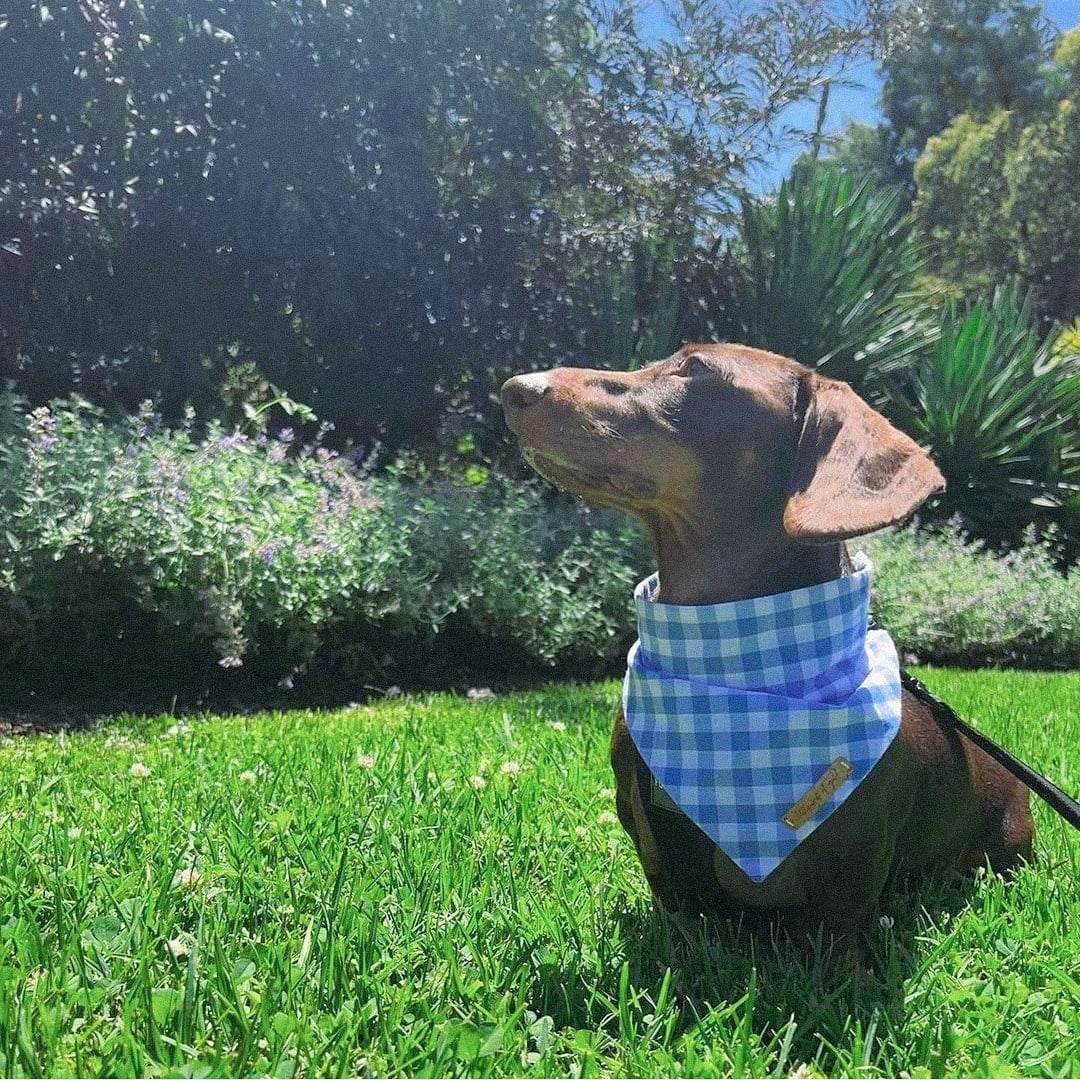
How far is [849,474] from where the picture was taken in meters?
1.56

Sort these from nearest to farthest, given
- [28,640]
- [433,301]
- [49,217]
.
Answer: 1. [28,640]
2. [49,217]
3. [433,301]

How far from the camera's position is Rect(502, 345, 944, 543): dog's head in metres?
1.65

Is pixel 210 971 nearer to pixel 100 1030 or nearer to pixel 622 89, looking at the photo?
pixel 100 1030

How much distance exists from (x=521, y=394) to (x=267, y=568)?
2826 mm

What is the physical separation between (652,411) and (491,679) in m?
3.70

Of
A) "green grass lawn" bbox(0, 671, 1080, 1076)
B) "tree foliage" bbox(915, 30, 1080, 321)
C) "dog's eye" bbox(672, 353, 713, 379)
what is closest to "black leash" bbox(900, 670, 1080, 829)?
"green grass lawn" bbox(0, 671, 1080, 1076)

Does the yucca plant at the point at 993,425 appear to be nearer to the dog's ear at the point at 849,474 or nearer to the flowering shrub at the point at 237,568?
the flowering shrub at the point at 237,568

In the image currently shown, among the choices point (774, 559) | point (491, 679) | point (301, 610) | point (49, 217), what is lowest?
point (491, 679)

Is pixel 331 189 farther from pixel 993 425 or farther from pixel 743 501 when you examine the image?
pixel 993 425

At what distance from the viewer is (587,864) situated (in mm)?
2107

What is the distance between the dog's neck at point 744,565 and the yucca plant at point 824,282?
608 centimetres

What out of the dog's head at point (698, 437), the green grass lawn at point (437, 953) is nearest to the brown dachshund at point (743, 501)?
the dog's head at point (698, 437)

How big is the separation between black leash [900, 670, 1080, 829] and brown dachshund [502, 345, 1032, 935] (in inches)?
2.8

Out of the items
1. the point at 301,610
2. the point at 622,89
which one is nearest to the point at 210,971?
the point at 301,610
